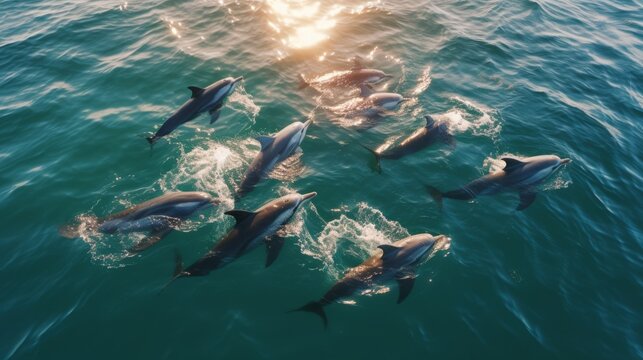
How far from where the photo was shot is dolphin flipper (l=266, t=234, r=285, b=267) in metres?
9.66

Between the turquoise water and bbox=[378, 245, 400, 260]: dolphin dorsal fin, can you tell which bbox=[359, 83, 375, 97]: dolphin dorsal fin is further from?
bbox=[378, 245, 400, 260]: dolphin dorsal fin

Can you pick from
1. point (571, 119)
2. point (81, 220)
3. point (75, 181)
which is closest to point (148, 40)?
point (75, 181)

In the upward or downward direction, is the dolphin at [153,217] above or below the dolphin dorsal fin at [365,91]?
below

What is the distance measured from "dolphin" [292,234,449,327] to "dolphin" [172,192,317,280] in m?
1.74

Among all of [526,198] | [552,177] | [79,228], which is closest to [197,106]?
[79,228]

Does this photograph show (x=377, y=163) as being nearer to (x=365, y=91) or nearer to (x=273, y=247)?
(x=365, y=91)

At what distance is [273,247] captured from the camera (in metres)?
9.83

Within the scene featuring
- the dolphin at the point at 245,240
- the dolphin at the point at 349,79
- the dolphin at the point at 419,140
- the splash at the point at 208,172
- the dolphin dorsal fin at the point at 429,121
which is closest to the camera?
the dolphin at the point at 245,240

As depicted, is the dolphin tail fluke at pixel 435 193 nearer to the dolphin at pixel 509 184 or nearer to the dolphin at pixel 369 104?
the dolphin at pixel 509 184

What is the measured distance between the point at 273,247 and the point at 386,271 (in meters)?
2.70

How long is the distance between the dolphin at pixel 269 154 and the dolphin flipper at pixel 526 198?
22.3ft

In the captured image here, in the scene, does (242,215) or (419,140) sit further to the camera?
(419,140)

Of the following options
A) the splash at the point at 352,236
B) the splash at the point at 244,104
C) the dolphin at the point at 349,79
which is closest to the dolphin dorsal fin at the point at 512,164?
the splash at the point at 352,236

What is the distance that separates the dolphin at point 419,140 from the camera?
13273mm
